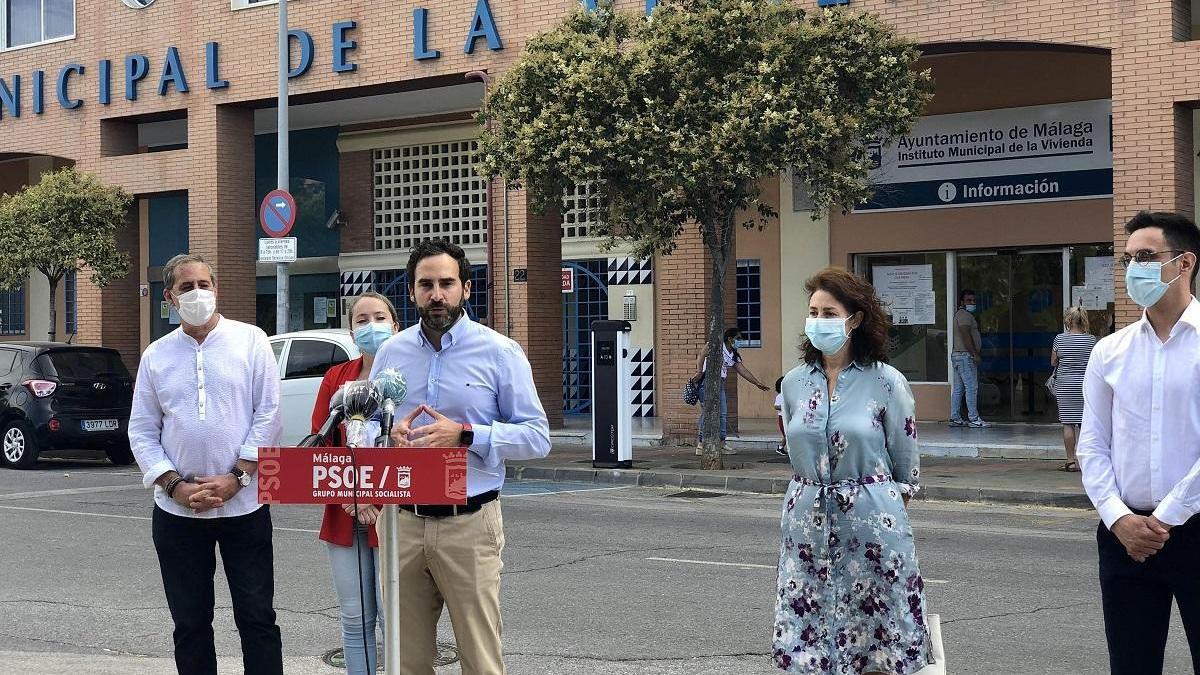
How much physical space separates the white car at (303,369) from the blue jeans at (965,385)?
373 inches

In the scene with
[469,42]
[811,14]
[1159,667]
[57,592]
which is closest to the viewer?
[1159,667]

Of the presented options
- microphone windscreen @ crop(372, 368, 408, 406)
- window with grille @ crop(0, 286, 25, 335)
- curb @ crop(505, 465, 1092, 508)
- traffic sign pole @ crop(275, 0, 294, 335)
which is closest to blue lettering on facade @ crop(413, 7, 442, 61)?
traffic sign pole @ crop(275, 0, 294, 335)

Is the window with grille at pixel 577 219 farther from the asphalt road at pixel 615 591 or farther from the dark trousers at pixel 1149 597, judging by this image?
the dark trousers at pixel 1149 597

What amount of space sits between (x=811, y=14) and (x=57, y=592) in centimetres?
1160

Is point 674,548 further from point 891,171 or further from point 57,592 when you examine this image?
point 891,171

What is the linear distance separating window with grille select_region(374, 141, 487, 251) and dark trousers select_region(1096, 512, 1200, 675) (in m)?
22.4

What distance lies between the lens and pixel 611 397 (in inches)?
695

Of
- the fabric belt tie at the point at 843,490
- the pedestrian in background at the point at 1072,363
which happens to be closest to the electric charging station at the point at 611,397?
the pedestrian in background at the point at 1072,363

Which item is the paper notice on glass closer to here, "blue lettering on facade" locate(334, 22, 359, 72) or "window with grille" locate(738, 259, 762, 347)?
"window with grille" locate(738, 259, 762, 347)

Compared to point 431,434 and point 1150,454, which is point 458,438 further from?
point 1150,454

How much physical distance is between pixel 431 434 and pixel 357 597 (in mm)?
1198

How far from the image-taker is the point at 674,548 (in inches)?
432

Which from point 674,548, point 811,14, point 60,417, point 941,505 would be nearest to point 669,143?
point 811,14

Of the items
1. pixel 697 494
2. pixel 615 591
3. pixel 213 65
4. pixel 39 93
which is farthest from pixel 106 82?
pixel 615 591
